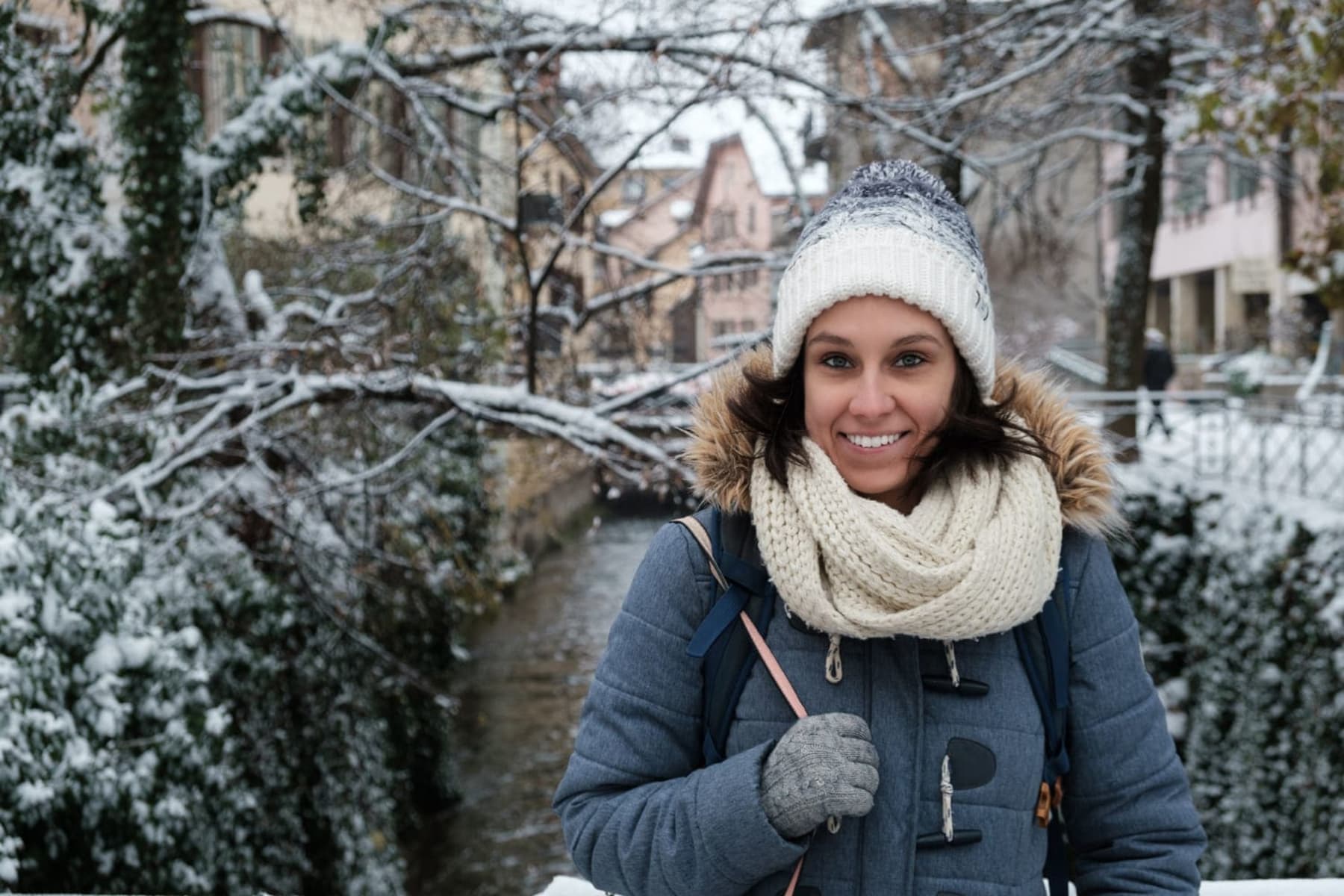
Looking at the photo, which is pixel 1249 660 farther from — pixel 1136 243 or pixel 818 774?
pixel 818 774

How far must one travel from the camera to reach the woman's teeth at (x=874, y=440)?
68.1 inches

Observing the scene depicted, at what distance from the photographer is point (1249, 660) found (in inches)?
394

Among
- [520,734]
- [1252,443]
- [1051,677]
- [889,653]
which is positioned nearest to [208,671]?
[889,653]

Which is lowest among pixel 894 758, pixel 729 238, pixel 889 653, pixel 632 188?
pixel 894 758

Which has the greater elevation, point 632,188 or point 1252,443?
point 632,188

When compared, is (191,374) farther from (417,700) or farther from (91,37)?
(417,700)

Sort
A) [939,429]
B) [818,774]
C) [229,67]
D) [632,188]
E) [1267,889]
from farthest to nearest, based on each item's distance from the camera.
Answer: [229,67], [632,188], [1267,889], [939,429], [818,774]

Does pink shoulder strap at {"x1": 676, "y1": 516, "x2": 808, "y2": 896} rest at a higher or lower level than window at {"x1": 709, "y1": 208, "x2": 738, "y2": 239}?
lower

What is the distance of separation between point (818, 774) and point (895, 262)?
27.2 inches

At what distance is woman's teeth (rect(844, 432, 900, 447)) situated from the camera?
173 centimetres

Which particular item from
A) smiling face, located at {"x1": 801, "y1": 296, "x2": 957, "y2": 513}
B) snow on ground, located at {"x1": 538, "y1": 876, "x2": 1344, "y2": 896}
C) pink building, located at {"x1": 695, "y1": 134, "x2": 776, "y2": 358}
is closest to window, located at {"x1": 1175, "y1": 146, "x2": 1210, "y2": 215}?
pink building, located at {"x1": 695, "y1": 134, "x2": 776, "y2": 358}

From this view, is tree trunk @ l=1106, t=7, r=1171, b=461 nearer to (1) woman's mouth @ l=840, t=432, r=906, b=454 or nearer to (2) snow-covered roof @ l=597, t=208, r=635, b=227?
(2) snow-covered roof @ l=597, t=208, r=635, b=227

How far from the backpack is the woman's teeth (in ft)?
0.72

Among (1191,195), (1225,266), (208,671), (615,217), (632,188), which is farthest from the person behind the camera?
(1225,266)
